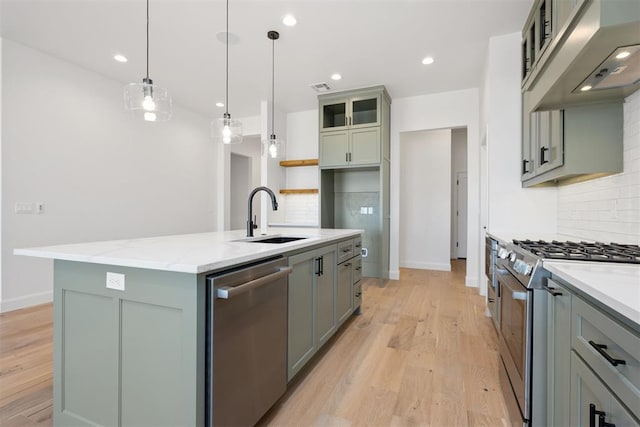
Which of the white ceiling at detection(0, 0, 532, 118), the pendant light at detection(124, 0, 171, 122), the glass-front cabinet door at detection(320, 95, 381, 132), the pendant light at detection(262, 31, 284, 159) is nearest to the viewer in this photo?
the pendant light at detection(124, 0, 171, 122)

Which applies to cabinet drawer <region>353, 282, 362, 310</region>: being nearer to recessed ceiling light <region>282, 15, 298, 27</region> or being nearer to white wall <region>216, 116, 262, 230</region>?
recessed ceiling light <region>282, 15, 298, 27</region>

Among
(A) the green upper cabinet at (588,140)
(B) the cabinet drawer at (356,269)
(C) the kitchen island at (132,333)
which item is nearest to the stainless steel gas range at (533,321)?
(A) the green upper cabinet at (588,140)

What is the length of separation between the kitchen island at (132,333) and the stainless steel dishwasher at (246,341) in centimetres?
3

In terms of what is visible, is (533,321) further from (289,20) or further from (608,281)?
(289,20)

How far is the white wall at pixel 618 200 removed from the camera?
1.74 metres

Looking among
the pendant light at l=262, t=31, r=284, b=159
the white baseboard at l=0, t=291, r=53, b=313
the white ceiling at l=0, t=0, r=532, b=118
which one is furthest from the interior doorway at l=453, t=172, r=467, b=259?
the white baseboard at l=0, t=291, r=53, b=313

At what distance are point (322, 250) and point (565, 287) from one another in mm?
1386

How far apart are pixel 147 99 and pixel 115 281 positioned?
131cm

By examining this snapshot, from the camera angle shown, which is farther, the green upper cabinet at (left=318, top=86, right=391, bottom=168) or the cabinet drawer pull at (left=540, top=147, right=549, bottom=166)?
the green upper cabinet at (left=318, top=86, right=391, bottom=168)

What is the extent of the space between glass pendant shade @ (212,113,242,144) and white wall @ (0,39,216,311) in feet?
7.21

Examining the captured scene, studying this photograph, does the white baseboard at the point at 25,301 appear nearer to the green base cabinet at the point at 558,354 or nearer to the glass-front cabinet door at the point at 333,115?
the glass-front cabinet door at the point at 333,115

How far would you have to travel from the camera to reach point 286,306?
5.52 ft

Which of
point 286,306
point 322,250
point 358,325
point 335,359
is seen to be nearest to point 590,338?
point 286,306

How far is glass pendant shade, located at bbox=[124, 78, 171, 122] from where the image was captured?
201 centimetres
